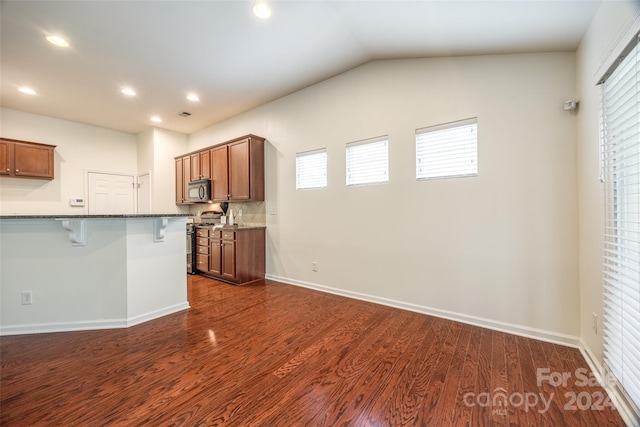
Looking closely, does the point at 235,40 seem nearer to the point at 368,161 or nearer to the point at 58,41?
the point at 58,41

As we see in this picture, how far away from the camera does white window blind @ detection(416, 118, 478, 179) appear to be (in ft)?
8.63

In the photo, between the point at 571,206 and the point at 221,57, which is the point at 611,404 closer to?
the point at 571,206

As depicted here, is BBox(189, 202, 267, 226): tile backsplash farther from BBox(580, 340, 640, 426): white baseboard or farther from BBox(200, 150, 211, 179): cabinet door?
BBox(580, 340, 640, 426): white baseboard

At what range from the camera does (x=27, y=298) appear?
2.36 meters

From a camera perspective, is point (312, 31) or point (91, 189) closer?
point (312, 31)

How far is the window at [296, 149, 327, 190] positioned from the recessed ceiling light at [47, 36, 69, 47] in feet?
9.72

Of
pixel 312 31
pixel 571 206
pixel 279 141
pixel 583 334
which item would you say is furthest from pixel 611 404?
pixel 279 141

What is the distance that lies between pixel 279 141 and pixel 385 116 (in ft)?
6.18

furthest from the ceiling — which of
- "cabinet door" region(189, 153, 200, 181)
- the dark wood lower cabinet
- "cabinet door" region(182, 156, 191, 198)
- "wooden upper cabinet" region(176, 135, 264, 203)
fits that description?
the dark wood lower cabinet

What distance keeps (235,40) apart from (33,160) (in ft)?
16.1

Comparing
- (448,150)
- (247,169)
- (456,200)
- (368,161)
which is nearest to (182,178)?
(247,169)

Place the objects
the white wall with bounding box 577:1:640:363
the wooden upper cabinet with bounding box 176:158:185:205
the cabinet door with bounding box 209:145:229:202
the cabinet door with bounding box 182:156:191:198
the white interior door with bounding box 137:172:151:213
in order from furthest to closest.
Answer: the white interior door with bounding box 137:172:151:213, the wooden upper cabinet with bounding box 176:158:185:205, the cabinet door with bounding box 182:156:191:198, the cabinet door with bounding box 209:145:229:202, the white wall with bounding box 577:1:640:363

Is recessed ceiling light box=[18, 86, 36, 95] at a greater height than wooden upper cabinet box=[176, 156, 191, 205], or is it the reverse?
recessed ceiling light box=[18, 86, 36, 95]

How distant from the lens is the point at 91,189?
5523 mm
